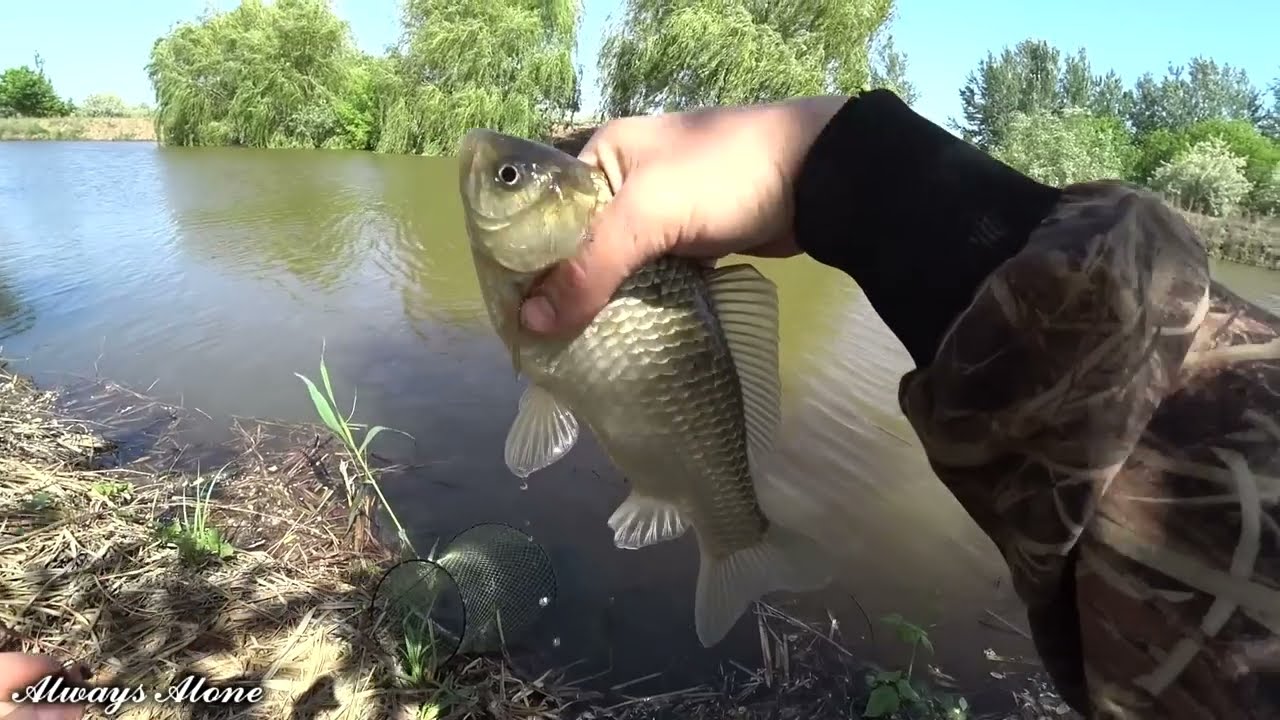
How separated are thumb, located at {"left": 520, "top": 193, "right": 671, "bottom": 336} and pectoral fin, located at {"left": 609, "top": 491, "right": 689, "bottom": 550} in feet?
2.09

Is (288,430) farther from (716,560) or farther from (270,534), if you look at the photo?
(716,560)

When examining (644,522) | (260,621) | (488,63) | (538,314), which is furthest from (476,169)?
(488,63)

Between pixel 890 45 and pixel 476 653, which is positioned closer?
pixel 476 653

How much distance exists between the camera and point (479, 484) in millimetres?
4855

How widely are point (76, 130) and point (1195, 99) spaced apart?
6223 centimetres

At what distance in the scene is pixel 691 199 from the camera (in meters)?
1.64

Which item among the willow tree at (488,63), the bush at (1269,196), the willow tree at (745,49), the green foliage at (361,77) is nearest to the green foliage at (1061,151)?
the bush at (1269,196)

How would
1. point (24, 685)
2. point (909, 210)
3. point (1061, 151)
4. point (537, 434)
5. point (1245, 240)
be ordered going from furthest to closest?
1. point (1061, 151)
2. point (1245, 240)
3. point (24, 685)
4. point (537, 434)
5. point (909, 210)

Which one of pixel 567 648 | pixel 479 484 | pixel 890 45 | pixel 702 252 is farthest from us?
pixel 890 45

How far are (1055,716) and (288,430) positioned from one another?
495 cm

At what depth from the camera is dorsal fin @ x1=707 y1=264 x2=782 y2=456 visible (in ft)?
6.13

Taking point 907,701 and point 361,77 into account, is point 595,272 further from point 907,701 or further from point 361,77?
point 361,77

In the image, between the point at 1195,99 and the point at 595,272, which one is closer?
the point at 595,272

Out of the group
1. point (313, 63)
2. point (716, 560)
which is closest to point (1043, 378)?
point (716, 560)
